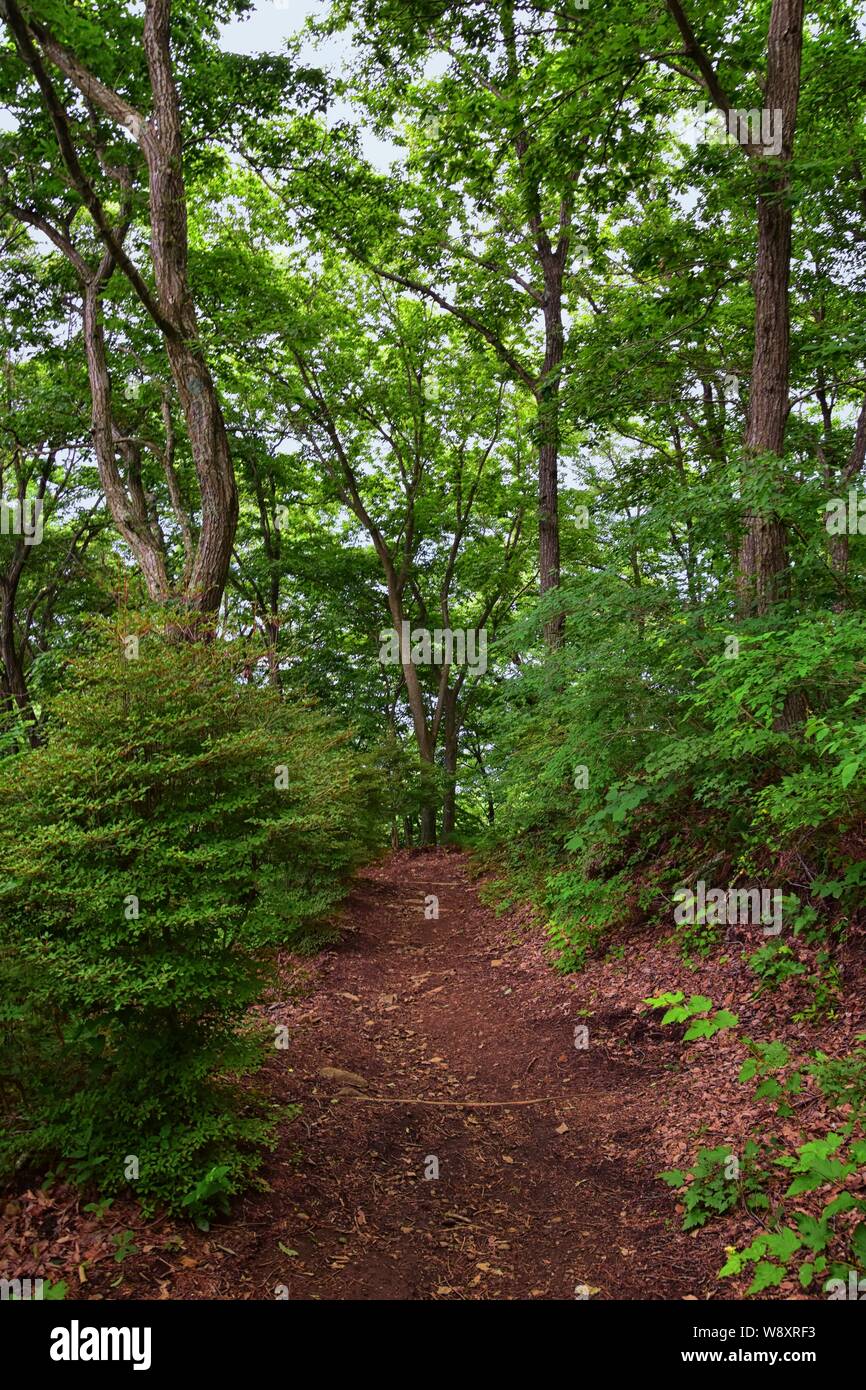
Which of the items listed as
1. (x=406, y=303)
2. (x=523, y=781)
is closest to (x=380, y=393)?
(x=406, y=303)

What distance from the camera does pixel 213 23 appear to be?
33.6 ft

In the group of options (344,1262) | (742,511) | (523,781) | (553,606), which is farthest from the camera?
(523,781)

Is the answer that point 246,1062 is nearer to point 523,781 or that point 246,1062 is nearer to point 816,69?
point 523,781

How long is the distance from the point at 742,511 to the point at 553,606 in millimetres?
1856

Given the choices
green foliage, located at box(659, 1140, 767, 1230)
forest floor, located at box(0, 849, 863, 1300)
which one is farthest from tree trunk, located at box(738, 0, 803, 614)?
green foliage, located at box(659, 1140, 767, 1230)

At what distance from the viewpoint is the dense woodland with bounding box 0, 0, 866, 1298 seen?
363 centimetres

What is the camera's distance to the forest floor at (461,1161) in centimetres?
339

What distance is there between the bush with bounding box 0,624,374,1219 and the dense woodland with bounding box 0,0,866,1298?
0.07ft

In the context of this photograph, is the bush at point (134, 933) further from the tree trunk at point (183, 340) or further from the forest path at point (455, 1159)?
the tree trunk at point (183, 340)

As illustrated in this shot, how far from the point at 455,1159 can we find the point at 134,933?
7.63ft
